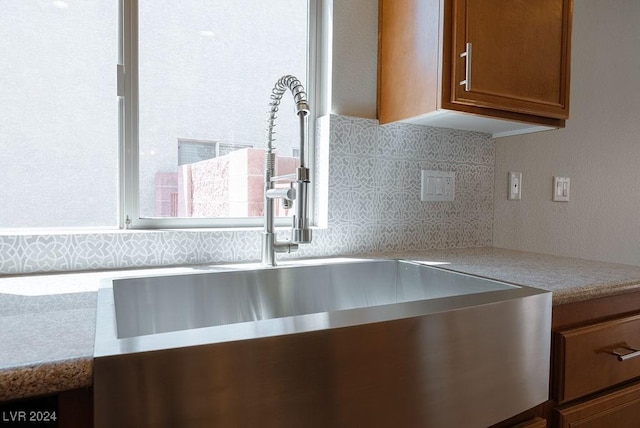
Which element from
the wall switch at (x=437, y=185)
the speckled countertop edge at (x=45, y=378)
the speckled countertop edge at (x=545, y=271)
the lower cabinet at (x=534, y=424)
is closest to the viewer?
the speckled countertop edge at (x=45, y=378)

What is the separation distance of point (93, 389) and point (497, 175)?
1.55m

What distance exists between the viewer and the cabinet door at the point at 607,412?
0.87 m

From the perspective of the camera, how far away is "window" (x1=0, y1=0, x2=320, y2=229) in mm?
992

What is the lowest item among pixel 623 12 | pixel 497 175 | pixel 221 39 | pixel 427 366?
pixel 427 366

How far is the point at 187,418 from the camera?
46cm

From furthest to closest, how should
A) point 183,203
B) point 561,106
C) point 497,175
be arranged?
point 497,175, point 561,106, point 183,203

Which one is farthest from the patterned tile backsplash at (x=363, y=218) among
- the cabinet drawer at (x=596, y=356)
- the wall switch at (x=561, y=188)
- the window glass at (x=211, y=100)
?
the cabinet drawer at (x=596, y=356)

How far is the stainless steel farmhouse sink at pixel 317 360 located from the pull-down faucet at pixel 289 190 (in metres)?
0.16

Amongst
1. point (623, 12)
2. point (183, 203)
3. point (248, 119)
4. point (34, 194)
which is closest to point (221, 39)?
point (248, 119)

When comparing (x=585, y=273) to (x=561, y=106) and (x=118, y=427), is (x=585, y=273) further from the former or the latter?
(x=118, y=427)

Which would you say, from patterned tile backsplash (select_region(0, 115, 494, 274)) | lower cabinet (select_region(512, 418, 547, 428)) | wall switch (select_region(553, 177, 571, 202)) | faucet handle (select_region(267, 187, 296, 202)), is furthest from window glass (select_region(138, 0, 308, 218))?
wall switch (select_region(553, 177, 571, 202))

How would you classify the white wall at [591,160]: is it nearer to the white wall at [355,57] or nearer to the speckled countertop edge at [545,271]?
the speckled countertop edge at [545,271]

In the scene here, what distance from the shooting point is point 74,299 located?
0.70 meters

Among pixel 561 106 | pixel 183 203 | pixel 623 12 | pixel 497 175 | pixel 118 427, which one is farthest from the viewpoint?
pixel 623 12
